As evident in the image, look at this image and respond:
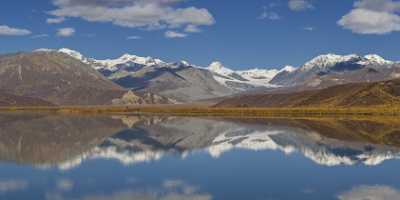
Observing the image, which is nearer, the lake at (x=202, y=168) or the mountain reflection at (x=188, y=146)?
the lake at (x=202, y=168)

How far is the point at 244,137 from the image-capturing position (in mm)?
92875

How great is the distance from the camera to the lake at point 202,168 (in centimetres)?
3912

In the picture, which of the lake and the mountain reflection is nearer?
the lake

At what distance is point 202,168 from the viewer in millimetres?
52781

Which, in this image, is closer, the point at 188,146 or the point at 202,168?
the point at 202,168

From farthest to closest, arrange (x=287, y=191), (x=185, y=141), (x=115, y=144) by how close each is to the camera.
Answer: (x=185, y=141), (x=115, y=144), (x=287, y=191)

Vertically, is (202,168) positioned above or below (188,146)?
below

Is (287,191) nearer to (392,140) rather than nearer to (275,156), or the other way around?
(275,156)

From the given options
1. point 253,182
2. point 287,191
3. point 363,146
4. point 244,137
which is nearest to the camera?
point 287,191

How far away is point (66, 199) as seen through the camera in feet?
120

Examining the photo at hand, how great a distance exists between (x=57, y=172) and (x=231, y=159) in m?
19.5

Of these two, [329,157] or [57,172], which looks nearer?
[57,172]

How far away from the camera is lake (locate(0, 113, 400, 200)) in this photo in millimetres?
39125

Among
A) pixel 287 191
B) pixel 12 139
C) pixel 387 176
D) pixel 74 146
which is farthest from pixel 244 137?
pixel 287 191
